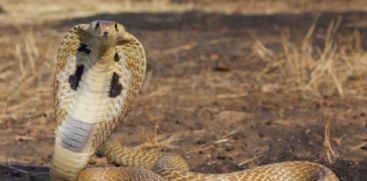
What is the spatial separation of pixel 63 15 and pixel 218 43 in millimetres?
3983

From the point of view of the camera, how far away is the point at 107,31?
349 centimetres

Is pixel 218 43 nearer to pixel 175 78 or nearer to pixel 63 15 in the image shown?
pixel 175 78

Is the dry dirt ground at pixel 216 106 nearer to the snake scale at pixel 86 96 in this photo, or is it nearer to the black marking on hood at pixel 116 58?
the snake scale at pixel 86 96

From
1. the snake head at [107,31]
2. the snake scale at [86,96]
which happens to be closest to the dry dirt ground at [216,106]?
the snake scale at [86,96]

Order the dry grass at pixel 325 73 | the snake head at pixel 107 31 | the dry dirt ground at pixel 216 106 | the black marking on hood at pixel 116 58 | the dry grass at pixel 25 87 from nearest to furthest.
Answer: the snake head at pixel 107 31 < the black marking on hood at pixel 116 58 < the dry dirt ground at pixel 216 106 < the dry grass at pixel 25 87 < the dry grass at pixel 325 73

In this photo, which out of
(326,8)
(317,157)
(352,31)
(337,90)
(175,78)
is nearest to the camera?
(317,157)

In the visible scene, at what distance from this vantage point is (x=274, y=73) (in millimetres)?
8273

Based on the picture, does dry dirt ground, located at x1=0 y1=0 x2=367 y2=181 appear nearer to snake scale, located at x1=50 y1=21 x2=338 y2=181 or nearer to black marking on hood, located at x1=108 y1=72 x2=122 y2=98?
snake scale, located at x1=50 y1=21 x2=338 y2=181

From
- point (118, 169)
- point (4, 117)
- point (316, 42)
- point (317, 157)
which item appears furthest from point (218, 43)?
point (118, 169)

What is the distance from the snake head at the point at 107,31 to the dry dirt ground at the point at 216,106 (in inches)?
59.9

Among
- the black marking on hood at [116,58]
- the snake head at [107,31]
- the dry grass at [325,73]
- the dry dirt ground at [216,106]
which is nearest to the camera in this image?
the snake head at [107,31]

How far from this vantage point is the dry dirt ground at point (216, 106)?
5.42 meters

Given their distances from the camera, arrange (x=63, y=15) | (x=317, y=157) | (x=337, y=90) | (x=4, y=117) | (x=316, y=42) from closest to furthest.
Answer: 1. (x=317, y=157)
2. (x=4, y=117)
3. (x=337, y=90)
4. (x=316, y=42)
5. (x=63, y=15)

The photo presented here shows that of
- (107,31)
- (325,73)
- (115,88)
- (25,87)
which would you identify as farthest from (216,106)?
(107,31)
